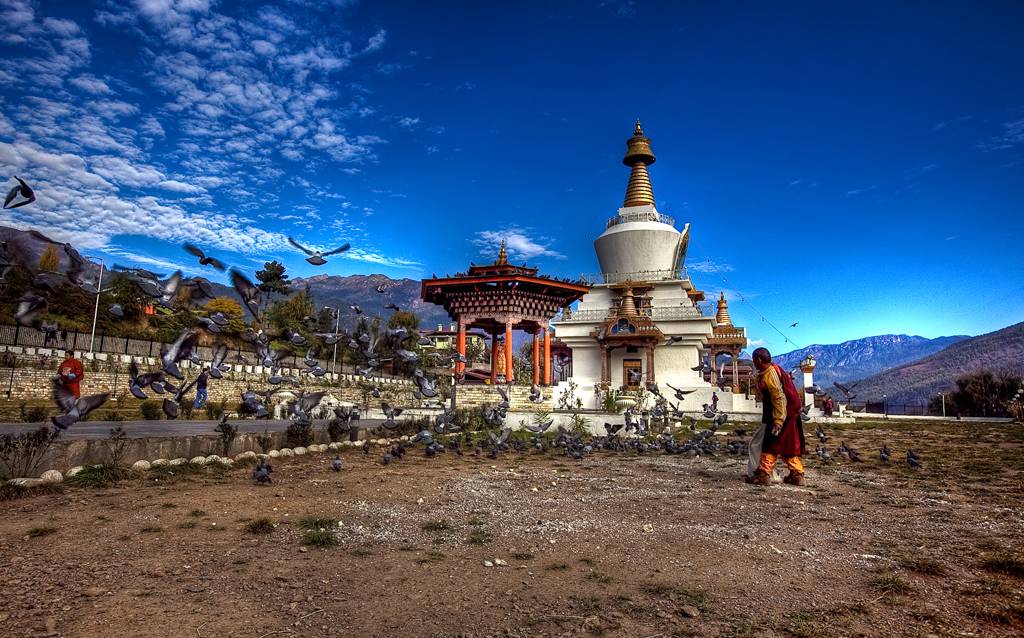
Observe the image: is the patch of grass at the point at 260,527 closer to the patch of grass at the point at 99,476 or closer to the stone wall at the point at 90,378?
the patch of grass at the point at 99,476

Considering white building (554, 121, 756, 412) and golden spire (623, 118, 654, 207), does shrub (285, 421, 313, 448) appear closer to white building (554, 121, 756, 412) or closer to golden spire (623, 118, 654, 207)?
white building (554, 121, 756, 412)

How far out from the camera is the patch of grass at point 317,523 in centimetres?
581

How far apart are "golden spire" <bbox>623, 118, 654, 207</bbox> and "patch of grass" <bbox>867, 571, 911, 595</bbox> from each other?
35.6 meters

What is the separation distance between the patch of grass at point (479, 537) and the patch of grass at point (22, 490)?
573 cm

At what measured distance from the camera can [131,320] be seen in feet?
145

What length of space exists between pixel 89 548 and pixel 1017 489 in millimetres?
12322

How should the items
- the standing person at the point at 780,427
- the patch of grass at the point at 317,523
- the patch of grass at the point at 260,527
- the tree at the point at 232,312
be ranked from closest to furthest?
the patch of grass at the point at 260,527 < the patch of grass at the point at 317,523 < the standing person at the point at 780,427 < the tree at the point at 232,312

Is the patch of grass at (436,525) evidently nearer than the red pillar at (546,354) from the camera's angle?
Yes

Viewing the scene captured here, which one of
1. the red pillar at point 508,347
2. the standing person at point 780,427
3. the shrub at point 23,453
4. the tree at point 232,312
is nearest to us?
the shrub at point 23,453

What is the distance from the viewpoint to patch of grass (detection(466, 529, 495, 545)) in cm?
542

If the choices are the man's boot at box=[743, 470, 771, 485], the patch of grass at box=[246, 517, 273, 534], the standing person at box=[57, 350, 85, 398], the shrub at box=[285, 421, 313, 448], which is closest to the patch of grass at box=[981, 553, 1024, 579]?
the man's boot at box=[743, 470, 771, 485]

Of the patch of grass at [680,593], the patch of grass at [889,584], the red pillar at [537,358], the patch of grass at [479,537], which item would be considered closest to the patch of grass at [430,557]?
the patch of grass at [479,537]

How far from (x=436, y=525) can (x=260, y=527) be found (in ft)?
6.11

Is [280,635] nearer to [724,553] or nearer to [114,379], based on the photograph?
[724,553]
